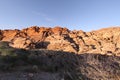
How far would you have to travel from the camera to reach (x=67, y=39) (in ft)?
154

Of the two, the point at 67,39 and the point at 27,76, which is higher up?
the point at 67,39

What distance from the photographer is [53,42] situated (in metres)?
45.5

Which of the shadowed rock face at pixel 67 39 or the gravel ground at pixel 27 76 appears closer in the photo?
the gravel ground at pixel 27 76

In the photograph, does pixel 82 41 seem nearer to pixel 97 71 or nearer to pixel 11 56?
pixel 11 56

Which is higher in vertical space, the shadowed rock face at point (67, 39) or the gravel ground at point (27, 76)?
the shadowed rock face at point (67, 39)

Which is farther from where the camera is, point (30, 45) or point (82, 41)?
point (82, 41)

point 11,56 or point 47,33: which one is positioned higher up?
point 47,33

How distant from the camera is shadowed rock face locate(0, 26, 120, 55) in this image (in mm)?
42219

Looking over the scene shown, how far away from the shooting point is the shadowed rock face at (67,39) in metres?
42.2

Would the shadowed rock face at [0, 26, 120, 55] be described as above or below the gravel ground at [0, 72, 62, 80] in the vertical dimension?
above

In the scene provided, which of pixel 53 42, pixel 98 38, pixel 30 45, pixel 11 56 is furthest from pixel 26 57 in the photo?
pixel 98 38

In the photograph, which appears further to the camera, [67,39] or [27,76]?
[67,39]

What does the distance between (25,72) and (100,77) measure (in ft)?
13.4

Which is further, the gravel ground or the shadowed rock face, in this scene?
the shadowed rock face
